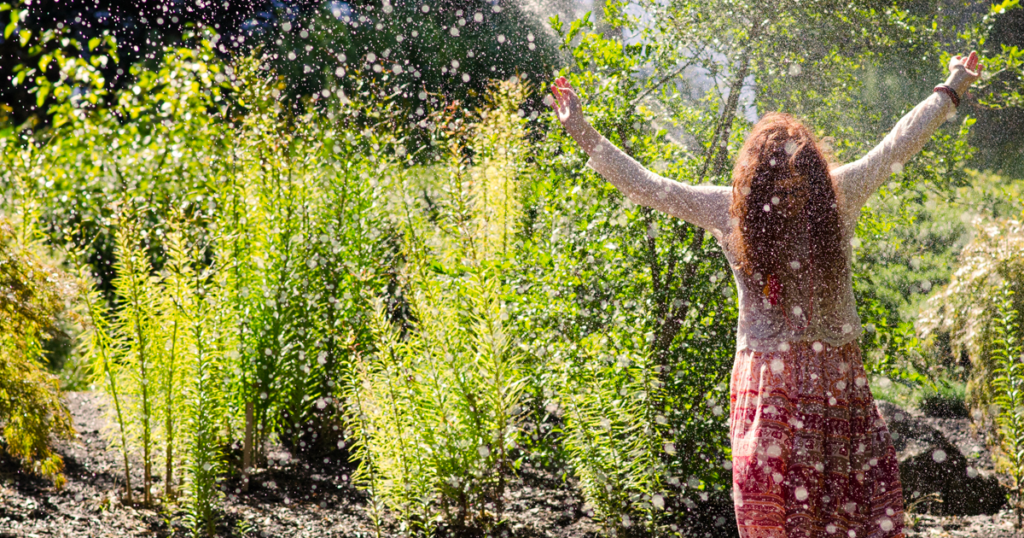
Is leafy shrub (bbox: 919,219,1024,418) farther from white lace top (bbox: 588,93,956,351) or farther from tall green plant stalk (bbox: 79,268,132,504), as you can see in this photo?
tall green plant stalk (bbox: 79,268,132,504)

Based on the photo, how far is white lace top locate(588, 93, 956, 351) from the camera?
1.60 metres

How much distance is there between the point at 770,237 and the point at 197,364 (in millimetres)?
2169

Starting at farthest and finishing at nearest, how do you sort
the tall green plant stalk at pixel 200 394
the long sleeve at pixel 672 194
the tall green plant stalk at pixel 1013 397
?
1. the tall green plant stalk at pixel 1013 397
2. the tall green plant stalk at pixel 200 394
3. the long sleeve at pixel 672 194

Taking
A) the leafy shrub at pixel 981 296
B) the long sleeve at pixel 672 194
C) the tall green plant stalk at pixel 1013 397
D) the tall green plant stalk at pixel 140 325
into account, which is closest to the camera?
the long sleeve at pixel 672 194

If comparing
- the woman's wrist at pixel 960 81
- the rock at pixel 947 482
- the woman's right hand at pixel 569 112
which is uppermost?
the woman's wrist at pixel 960 81

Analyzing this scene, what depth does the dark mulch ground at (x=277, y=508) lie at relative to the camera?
2.52 m

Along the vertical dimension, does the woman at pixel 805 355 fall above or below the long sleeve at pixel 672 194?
below

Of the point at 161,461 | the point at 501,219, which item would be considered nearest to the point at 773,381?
the point at 501,219

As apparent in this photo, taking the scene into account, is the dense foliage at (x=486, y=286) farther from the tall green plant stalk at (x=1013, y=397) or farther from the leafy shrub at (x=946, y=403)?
the leafy shrub at (x=946, y=403)

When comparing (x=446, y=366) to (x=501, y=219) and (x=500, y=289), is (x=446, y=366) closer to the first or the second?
(x=500, y=289)

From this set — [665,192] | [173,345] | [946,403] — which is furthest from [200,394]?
[946,403]

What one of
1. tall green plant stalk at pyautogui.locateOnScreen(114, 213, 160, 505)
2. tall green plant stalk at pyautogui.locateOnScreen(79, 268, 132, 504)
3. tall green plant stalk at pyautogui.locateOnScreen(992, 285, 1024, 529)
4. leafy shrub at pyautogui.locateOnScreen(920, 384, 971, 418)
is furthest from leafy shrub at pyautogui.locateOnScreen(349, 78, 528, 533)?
leafy shrub at pyautogui.locateOnScreen(920, 384, 971, 418)

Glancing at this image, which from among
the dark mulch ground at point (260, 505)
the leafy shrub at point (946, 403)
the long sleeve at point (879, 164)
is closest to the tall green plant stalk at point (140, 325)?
the dark mulch ground at point (260, 505)

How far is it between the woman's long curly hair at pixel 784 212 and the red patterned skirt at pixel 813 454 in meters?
0.20
